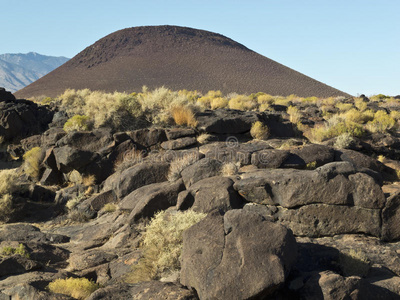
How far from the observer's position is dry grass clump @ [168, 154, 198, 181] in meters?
13.2

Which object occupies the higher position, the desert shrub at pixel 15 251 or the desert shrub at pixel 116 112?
the desert shrub at pixel 116 112

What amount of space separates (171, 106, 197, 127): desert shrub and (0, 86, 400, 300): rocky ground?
44cm

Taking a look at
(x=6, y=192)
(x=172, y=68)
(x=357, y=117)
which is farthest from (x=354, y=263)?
(x=172, y=68)

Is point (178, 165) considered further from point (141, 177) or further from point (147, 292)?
point (147, 292)

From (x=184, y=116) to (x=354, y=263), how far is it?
11.3 meters

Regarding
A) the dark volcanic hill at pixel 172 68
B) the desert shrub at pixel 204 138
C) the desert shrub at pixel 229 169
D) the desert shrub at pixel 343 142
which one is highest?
the dark volcanic hill at pixel 172 68

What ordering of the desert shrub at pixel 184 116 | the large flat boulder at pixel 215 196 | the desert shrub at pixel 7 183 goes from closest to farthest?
the large flat boulder at pixel 215 196
the desert shrub at pixel 7 183
the desert shrub at pixel 184 116

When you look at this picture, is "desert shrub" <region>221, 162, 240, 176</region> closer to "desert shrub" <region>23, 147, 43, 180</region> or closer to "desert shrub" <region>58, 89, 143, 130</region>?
"desert shrub" <region>58, 89, 143, 130</region>

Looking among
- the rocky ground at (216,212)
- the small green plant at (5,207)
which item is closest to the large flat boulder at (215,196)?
the rocky ground at (216,212)

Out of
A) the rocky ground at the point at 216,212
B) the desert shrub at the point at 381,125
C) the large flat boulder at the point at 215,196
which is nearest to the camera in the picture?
the rocky ground at the point at 216,212

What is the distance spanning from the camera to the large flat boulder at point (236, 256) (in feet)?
19.6

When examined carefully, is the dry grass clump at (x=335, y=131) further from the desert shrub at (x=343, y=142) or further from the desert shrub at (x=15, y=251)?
the desert shrub at (x=15, y=251)

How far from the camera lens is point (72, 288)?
23.1 feet

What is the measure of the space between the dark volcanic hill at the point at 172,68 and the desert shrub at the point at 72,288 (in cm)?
4600
